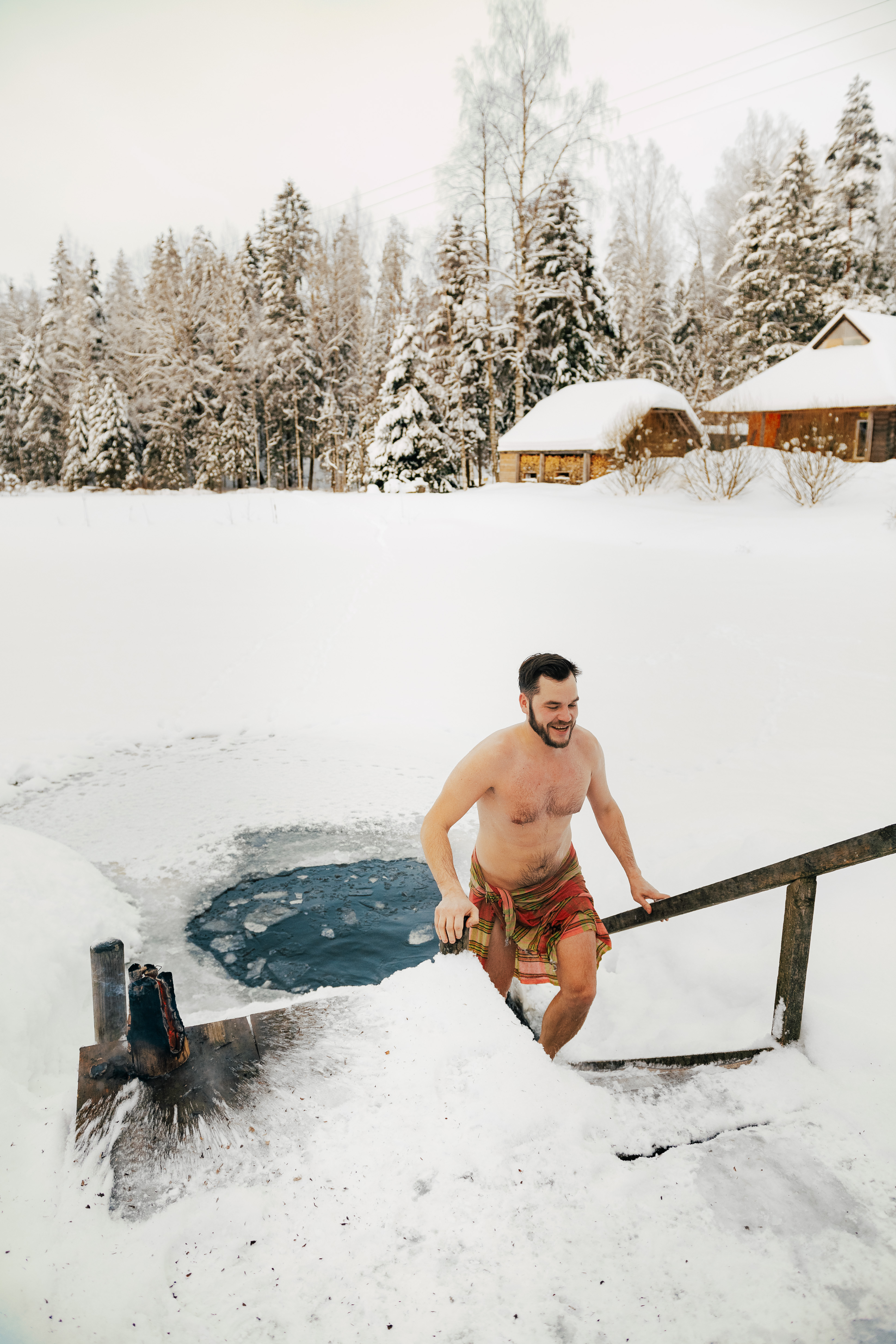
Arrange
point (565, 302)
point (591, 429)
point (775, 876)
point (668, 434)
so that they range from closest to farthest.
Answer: point (775, 876) < point (591, 429) < point (668, 434) < point (565, 302)

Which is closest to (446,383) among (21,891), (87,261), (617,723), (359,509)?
(359,509)

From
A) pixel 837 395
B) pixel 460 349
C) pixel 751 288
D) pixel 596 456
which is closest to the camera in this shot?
pixel 837 395

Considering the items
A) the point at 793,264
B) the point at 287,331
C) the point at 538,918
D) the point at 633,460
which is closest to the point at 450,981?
the point at 538,918

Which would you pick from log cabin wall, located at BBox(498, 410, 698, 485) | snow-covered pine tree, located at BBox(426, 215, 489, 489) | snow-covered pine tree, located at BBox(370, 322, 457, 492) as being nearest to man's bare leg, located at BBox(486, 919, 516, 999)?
log cabin wall, located at BBox(498, 410, 698, 485)

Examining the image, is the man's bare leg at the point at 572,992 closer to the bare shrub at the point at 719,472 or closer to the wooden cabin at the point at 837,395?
the bare shrub at the point at 719,472

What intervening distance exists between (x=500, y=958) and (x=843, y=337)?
27.4 metres

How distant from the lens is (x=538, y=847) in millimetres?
3293

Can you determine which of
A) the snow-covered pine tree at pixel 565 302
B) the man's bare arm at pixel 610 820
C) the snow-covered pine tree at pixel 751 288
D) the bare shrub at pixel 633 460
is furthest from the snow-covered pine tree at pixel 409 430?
the man's bare arm at pixel 610 820

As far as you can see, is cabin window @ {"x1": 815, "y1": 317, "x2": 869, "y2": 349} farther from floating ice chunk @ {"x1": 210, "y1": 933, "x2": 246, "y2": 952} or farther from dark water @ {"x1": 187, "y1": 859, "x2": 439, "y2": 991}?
floating ice chunk @ {"x1": 210, "y1": 933, "x2": 246, "y2": 952}

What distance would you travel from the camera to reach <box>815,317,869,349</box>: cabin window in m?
24.4

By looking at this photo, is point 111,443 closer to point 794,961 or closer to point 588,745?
point 588,745

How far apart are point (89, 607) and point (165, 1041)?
11.5 meters

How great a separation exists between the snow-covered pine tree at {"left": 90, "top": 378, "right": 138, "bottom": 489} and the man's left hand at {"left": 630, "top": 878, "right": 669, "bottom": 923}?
3323 cm

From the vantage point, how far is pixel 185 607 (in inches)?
508
